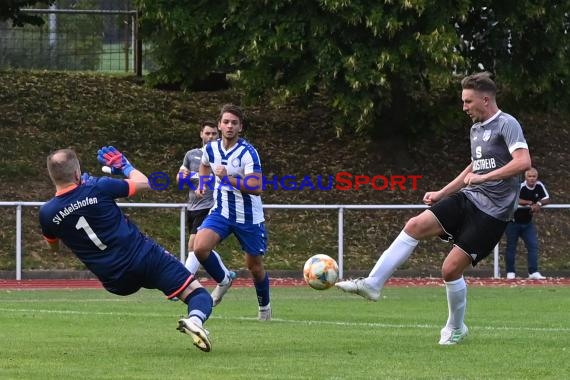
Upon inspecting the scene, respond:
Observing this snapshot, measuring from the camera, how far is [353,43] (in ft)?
84.5

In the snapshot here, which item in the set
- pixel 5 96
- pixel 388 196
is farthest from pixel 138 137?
pixel 388 196

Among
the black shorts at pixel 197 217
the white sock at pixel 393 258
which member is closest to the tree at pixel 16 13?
the black shorts at pixel 197 217

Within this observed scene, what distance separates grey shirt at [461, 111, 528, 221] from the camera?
10.9 metres

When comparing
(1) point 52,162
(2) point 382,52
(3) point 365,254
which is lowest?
(3) point 365,254

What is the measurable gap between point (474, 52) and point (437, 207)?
57.2 ft

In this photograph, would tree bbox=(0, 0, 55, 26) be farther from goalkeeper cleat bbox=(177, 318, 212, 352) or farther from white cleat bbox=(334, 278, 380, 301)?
goalkeeper cleat bbox=(177, 318, 212, 352)

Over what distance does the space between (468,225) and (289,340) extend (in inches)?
71.7

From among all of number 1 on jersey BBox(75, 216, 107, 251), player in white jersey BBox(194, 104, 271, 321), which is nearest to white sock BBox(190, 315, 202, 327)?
number 1 on jersey BBox(75, 216, 107, 251)

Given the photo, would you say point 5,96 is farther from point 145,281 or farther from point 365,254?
point 145,281

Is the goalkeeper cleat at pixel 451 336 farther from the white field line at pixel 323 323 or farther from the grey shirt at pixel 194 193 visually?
the grey shirt at pixel 194 193

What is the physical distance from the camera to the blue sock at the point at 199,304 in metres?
10.1

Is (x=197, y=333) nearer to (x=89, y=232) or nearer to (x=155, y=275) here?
(x=155, y=275)

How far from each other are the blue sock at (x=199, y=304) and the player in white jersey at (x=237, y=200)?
10.3ft

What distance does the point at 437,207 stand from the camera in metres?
11.0
